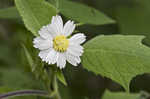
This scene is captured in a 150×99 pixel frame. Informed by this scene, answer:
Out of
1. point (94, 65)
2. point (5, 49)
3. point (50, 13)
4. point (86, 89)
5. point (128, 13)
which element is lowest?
point (86, 89)

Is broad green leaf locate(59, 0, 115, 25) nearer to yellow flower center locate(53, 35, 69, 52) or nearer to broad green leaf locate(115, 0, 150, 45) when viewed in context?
yellow flower center locate(53, 35, 69, 52)

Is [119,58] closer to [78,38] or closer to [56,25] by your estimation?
[78,38]

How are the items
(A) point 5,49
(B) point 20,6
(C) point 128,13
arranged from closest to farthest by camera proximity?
1. (B) point 20,6
2. (C) point 128,13
3. (A) point 5,49

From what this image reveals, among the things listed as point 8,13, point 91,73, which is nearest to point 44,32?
point 8,13

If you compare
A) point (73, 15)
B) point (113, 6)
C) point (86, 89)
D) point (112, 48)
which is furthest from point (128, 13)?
point (112, 48)

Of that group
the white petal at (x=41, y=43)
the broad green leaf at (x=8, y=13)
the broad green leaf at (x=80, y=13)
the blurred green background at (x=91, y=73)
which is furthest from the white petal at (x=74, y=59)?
the blurred green background at (x=91, y=73)

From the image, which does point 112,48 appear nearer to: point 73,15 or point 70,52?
point 70,52

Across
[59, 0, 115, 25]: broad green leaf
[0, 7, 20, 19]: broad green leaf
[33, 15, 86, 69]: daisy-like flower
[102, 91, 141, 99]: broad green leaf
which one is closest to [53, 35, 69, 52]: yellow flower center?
[33, 15, 86, 69]: daisy-like flower

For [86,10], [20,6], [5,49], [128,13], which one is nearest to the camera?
[20,6]
